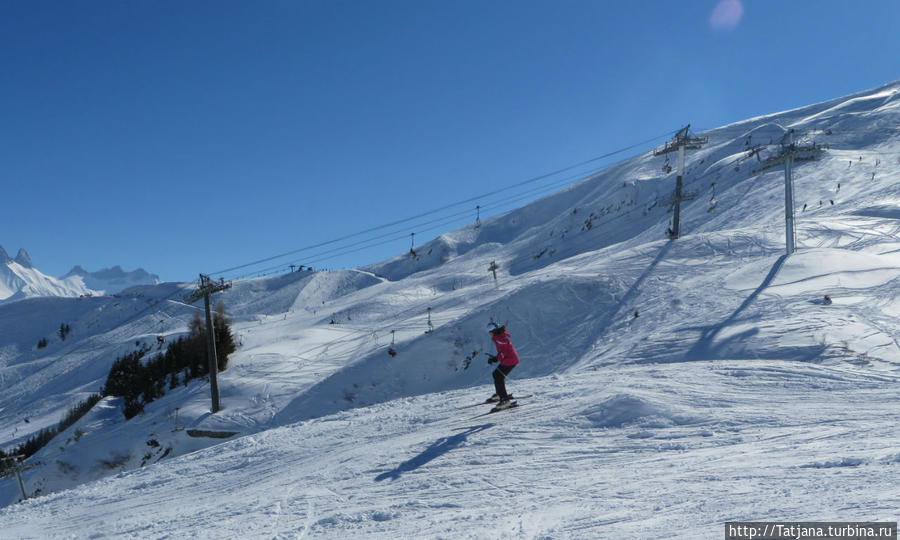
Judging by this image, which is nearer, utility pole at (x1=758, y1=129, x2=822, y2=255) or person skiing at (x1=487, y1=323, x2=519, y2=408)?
person skiing at (x1=487, y1=323, x2=519, y2=408)

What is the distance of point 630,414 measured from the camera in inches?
369

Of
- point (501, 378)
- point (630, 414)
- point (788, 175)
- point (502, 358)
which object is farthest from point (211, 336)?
point (788, 175)

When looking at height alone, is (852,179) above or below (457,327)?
above

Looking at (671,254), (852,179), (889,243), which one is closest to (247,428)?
(671,254)

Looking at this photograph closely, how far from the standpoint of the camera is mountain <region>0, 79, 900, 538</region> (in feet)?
21.2

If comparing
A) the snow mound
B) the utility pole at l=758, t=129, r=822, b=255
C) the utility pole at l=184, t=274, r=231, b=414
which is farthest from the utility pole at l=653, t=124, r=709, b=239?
the snow mound

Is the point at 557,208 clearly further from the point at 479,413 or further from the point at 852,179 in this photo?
the point at 479,413

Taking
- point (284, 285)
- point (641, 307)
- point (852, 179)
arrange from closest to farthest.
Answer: point (641, 307), point (852, 179), point (284, 285)

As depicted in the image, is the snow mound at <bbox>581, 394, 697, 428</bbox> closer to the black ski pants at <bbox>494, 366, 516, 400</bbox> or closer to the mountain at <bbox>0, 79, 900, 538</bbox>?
the mountain at <bbox>0, 79, 900, 538</bbox>

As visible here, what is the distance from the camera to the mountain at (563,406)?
646cm

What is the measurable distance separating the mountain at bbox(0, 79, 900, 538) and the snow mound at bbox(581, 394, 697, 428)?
39mm

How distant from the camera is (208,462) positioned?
11852 mm

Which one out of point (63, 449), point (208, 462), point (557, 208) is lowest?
point (63, 449)

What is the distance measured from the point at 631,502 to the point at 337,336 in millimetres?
31429
